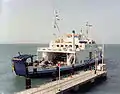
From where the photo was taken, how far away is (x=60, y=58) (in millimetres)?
57062

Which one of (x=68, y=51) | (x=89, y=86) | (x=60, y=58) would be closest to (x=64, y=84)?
(x=89, y=86)

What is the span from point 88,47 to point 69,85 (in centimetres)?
2838

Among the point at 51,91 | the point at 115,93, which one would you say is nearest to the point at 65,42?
the point at 115,93

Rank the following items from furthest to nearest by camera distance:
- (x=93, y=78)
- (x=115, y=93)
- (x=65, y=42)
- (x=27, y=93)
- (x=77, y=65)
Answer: (x=65, y=42)
(x=77, y=65)
(x=93, y=78)
(x=115, y=93)
(x=27, y=93)

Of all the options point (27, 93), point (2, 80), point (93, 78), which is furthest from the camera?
point (2, 80)

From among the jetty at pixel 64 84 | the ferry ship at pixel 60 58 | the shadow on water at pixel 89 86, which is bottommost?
the shadow on water at pixel 89 86

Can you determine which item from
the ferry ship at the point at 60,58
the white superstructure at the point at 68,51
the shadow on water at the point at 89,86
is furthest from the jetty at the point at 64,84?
the white superstructure at the point at 68,51

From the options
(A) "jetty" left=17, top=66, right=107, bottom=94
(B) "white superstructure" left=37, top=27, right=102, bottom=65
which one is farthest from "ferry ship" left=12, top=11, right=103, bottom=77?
(A) "jetty" left=17, top=66, right=107, bottom=94

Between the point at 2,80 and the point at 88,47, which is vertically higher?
the point at 88,47

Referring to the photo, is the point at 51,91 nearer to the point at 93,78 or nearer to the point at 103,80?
the point at 93,78

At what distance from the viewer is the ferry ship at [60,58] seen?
1788 inches

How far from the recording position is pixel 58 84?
33.1m

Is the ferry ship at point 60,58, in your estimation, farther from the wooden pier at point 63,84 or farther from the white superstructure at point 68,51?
the wooden pier at point 63,84

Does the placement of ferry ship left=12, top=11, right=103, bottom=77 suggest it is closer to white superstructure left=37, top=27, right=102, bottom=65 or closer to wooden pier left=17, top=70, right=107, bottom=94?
white superstructure left=37, top=27, right=102, bottom=65
